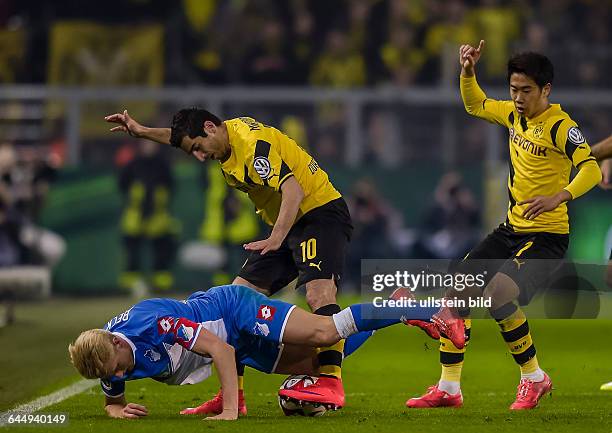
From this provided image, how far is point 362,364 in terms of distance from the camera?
1062cm

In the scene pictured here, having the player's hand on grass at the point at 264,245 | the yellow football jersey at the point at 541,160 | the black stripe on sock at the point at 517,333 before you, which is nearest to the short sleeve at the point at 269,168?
the player's hand on grass at the point at 264,245

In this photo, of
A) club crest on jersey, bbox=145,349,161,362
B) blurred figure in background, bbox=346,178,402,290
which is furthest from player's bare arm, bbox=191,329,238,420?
blurred figure in background, bbox=346,178,402,290

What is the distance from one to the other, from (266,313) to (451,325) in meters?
1.16

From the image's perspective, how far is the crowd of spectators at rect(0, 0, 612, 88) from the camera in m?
19.5

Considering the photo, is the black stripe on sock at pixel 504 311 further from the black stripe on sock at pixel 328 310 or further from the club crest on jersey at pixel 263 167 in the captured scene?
the club crest on jersey at pixel 263 167

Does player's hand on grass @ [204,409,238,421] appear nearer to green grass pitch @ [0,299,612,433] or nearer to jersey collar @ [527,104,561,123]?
green grass pitch @ [0,299,612,433]

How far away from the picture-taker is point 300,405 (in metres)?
7.25

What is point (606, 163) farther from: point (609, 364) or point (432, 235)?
point (432, 235)

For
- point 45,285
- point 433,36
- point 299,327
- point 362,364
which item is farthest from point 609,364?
point 433,36

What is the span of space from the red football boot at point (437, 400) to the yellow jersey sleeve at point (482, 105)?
1.73 meters

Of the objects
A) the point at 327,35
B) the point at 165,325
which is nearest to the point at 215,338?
the point at 165,325

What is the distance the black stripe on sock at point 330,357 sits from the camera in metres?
7.46

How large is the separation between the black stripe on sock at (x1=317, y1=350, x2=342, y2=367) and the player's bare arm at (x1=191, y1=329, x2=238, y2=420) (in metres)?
0.82

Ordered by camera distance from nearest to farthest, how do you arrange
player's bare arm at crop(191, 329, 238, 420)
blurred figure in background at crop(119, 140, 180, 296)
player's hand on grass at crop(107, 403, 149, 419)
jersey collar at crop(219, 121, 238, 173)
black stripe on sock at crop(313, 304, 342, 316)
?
player's bare arm at crop(191, 329, 238, 420) < player's hand on grass at crop(107, 403, 149, 419) < black stripe on sock at crop(313, 304, 342, 316) < jersey collar at crop(219, 121, 238, 173) < blurred figure in background at crop(119, 140, 180, 296)
